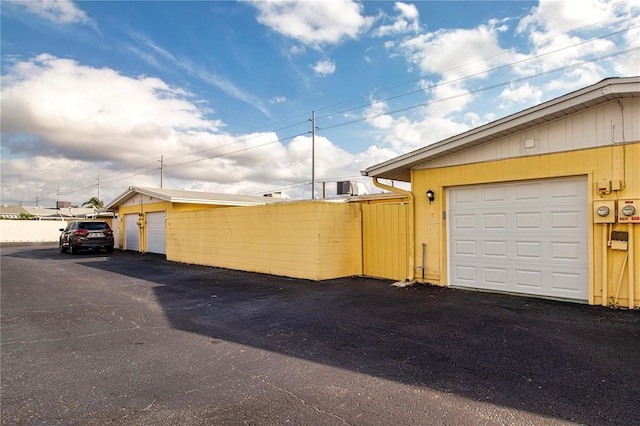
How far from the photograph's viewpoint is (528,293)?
7.12m

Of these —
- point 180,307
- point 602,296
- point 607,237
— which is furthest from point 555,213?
point 180,307

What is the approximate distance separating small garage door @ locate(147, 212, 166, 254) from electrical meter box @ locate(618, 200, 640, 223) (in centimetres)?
1835

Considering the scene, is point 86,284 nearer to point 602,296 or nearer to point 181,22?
point 181,22

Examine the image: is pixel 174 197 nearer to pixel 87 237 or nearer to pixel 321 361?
pixel 87 237

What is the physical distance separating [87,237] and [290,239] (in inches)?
567

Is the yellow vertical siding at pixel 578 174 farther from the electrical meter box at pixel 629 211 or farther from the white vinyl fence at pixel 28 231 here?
the white vinyl fence at pixel 28 231

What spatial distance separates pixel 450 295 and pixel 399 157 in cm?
329

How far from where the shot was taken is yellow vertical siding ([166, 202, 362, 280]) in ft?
31.2

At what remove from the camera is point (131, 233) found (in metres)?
22.6

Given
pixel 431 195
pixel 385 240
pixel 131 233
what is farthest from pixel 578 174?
pixel 131 233

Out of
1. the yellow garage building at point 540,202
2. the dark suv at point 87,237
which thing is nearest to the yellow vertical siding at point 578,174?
the yellow garage building at point 540,202

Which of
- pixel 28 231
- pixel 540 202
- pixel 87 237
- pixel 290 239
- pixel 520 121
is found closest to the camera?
pixel 520 121

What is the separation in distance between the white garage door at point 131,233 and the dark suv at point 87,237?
1.65 m

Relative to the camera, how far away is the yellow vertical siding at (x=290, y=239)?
375 inches
